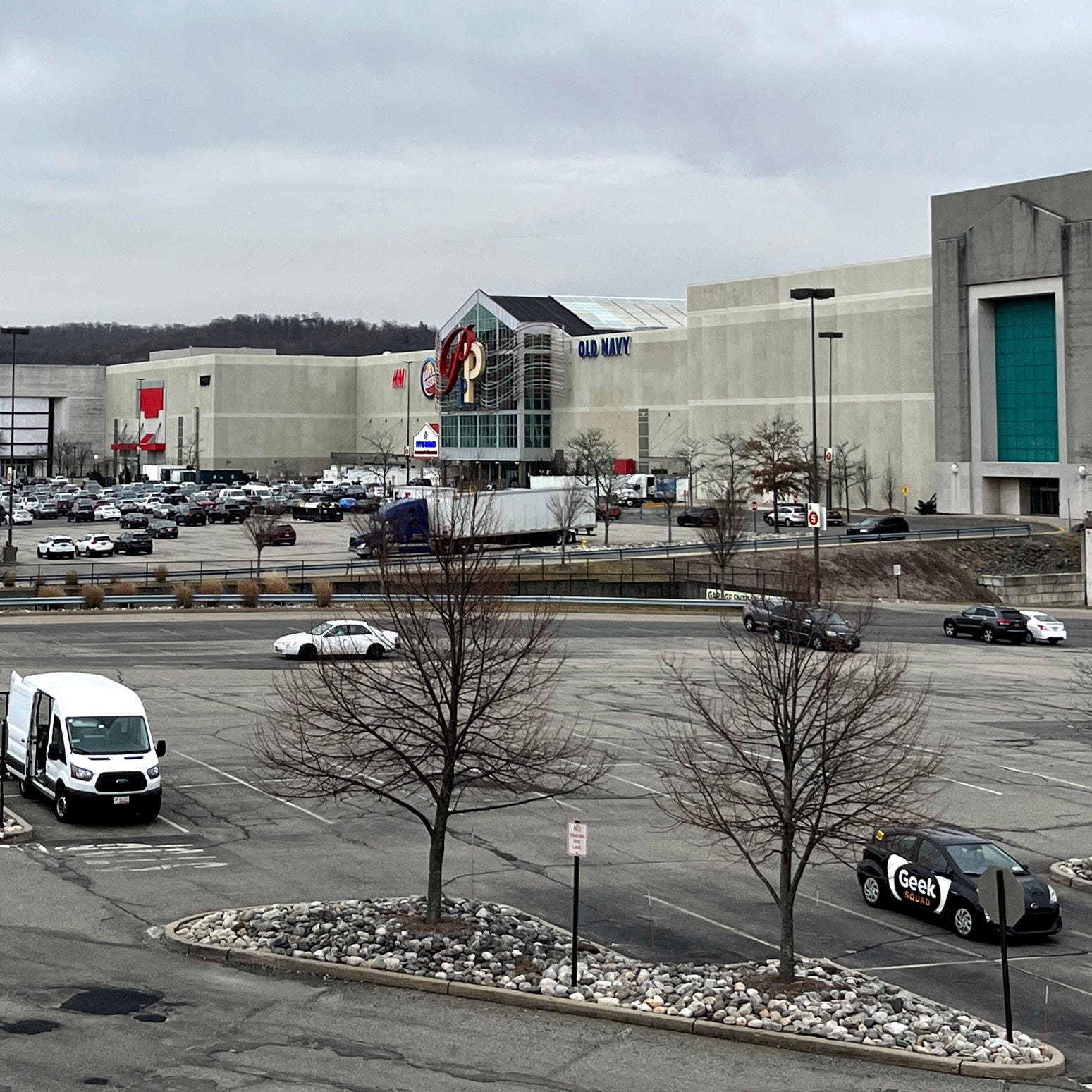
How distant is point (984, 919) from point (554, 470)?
123267 mm

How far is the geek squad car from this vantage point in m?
19.9

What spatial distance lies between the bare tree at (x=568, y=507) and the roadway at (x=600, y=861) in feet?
135

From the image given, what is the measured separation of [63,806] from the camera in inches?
983

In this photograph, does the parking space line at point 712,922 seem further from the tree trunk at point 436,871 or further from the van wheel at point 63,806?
the van wheel at point 63,806

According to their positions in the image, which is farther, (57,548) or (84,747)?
(57,548)

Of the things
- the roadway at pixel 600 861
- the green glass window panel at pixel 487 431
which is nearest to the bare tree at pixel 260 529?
the roadway at pixel 600 861

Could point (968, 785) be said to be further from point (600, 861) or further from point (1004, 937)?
point (1004, 937)

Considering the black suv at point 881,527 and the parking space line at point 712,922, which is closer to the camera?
the parking space line at point 712,922

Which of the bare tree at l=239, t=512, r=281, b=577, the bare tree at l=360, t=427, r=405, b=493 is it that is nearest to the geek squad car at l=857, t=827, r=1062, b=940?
the bare tree at l=239, t=512, r=281, b=577

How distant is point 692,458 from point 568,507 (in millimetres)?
44055

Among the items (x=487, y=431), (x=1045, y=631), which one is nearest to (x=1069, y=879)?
(x=1045, y=631)

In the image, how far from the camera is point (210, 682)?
39562 millimetres

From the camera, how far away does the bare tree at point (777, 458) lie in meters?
103

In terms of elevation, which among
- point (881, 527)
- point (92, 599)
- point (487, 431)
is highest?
point (487, 431)
